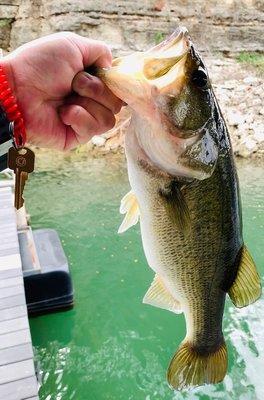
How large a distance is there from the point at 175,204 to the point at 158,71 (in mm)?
383

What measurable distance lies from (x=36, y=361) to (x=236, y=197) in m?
3.13

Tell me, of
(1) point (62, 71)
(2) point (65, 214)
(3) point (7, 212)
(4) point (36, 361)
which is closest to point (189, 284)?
(1) point (62, 71)

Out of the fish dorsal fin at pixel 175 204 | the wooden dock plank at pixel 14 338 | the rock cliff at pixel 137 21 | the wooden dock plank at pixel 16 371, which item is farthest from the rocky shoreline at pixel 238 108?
the fish dorsal fin at pixel 175 204

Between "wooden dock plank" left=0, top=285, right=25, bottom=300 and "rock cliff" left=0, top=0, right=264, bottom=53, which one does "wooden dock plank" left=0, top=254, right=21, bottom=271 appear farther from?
"rock cliff" left=0, top=0, right=264, bottom=53

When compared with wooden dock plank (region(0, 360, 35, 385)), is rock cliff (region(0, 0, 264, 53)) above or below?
below

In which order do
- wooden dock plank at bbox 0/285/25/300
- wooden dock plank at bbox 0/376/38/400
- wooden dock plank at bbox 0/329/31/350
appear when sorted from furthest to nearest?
1. wooden dock plank at bbox 0/285/25/300
2. wooden dock plank at bbox 0/329/31/350
3. wooden dock plank at bbox 0/376/38/400

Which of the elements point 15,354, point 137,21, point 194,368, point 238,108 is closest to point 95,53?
point 194,368

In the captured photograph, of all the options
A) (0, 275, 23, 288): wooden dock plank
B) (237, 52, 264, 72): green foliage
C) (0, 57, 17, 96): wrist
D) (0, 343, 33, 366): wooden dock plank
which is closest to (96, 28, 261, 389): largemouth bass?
(0, 57, 17, 96): wrist

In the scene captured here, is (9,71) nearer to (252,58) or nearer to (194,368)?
(194,368)

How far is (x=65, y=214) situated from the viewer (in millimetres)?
7074

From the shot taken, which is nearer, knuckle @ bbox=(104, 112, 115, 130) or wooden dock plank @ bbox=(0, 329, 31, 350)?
knuckle @ bbox=(104, 112, 115, 130)

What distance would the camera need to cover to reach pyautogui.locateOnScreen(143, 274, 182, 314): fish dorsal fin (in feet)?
5.66

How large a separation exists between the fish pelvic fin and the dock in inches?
51.7

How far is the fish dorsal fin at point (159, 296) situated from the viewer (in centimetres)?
173
